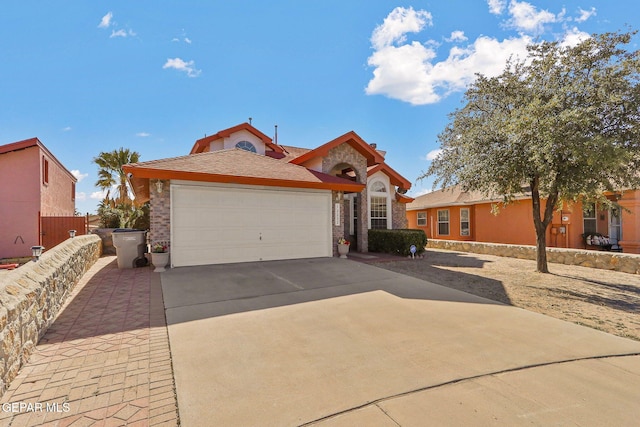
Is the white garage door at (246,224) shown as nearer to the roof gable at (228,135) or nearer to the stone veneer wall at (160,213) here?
the stone veneer wall at (160,213)

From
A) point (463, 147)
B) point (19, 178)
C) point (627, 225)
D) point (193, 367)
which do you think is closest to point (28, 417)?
point (193, 367)

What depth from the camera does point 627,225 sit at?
42.1 ft

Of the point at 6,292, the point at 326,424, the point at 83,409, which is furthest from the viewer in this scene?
the point at 6,292

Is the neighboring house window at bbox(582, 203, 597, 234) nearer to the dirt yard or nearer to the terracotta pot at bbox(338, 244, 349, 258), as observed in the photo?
the dirt yard

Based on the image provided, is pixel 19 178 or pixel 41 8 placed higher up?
pixel 41 8

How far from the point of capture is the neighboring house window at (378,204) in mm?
16109

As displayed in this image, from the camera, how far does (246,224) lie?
33.9 feet

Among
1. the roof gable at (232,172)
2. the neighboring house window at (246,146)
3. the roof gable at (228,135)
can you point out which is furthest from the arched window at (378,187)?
the neighboring house window at (246,146)

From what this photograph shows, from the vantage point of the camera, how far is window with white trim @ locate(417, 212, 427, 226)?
23625 mm

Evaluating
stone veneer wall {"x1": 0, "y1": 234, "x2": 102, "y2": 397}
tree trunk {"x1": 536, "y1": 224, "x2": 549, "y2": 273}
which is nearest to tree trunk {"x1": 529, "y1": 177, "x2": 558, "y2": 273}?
tree trunk {"x1": 536, "y1": 224, "x2": 549, "y2": 273}

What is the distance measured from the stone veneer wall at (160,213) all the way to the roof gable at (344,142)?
5.78 meters

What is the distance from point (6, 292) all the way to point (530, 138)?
1151 cm

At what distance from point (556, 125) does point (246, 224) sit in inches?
377

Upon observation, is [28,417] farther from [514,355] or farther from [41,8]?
[41,8]
